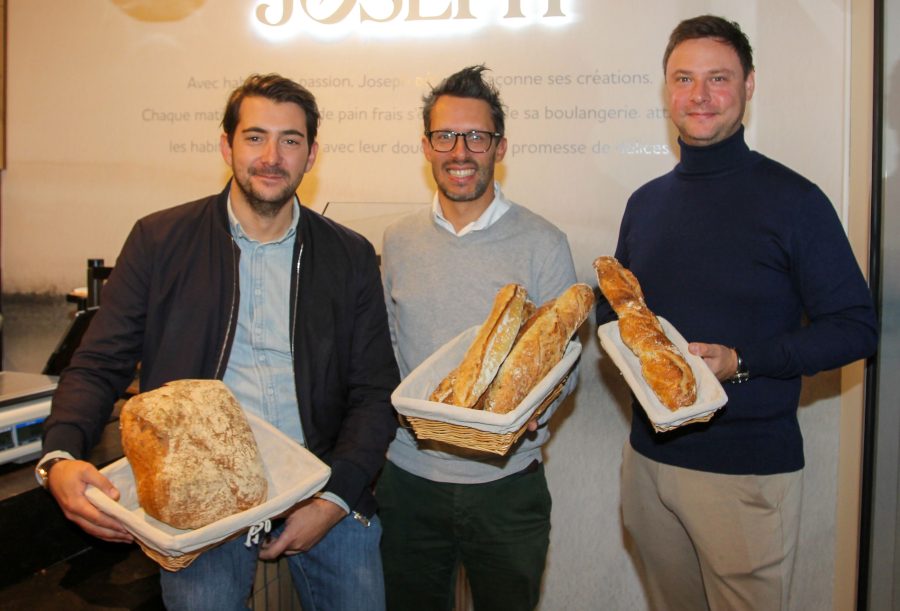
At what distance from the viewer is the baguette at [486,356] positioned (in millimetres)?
1441

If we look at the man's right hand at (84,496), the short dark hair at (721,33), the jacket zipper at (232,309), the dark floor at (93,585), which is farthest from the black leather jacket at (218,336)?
the short dark hair at (721,33)

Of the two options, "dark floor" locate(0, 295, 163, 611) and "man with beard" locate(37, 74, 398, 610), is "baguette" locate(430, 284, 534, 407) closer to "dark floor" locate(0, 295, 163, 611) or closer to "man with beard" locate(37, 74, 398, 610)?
"man with beard" locate(37, 74, 398, 610)

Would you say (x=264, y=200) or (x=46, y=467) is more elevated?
(x=264, y=200)

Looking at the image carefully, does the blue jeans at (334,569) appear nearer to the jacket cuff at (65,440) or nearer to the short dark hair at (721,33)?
the jacket cuff at (65,440)

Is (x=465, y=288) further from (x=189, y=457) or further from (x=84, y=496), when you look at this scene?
(x=84, y=496)

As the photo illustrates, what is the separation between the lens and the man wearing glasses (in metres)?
1.90

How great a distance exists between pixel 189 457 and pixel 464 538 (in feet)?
3.11

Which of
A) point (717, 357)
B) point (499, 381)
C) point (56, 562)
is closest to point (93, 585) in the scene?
point (56, 562)

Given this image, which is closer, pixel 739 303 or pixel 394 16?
pixel 739 303

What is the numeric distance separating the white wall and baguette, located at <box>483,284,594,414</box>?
115 cm

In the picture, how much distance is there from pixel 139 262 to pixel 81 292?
1420mm

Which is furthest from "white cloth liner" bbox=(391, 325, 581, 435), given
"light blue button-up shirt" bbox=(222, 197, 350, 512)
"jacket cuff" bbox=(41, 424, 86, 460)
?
"jacket cuff" bbox=(41, 424, 86, 460)

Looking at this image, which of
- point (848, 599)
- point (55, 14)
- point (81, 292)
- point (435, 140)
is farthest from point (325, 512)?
point (55, 14)

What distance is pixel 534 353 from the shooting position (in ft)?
4.86
